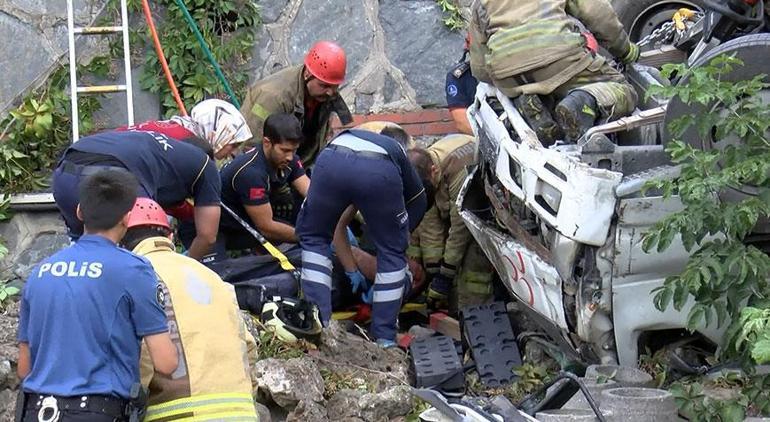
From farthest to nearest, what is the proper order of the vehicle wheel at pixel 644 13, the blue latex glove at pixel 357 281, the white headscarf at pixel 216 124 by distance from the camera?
the vehicle wheel at pixel 644 13
the blue latex glove at pixel 357 281
the white headscarf at pixel 216 124

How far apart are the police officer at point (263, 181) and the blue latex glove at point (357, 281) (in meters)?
0.38

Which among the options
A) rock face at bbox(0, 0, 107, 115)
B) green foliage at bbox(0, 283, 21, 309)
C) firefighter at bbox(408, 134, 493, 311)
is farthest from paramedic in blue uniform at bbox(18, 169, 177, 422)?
rock face at bbox(0, 0, 107, 115)

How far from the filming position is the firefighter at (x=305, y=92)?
25.0 ft

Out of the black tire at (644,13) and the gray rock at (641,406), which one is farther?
the black tire at (644,13)

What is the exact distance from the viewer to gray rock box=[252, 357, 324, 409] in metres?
5.37

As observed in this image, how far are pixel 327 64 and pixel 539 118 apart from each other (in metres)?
2.09

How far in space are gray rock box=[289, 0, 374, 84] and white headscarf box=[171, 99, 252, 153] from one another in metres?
2.35

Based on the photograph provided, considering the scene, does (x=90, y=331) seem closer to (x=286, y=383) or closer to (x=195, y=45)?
(x=286, y=383)

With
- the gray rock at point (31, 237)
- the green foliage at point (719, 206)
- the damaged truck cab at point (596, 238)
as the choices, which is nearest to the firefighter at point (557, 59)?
the damaged truck cab at point (596, 238)

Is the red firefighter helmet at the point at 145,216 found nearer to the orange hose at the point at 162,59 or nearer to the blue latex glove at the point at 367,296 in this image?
the blue latex glove at the point at 367,296

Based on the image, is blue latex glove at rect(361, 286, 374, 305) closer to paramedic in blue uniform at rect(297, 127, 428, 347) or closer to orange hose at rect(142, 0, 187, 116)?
paramedic in blue uniform at rect(297, 127, 428, 347)

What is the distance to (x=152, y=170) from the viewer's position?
18.6ft

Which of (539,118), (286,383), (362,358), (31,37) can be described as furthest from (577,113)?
(31,37)

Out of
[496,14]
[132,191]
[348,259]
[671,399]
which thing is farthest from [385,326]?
[132,191]
